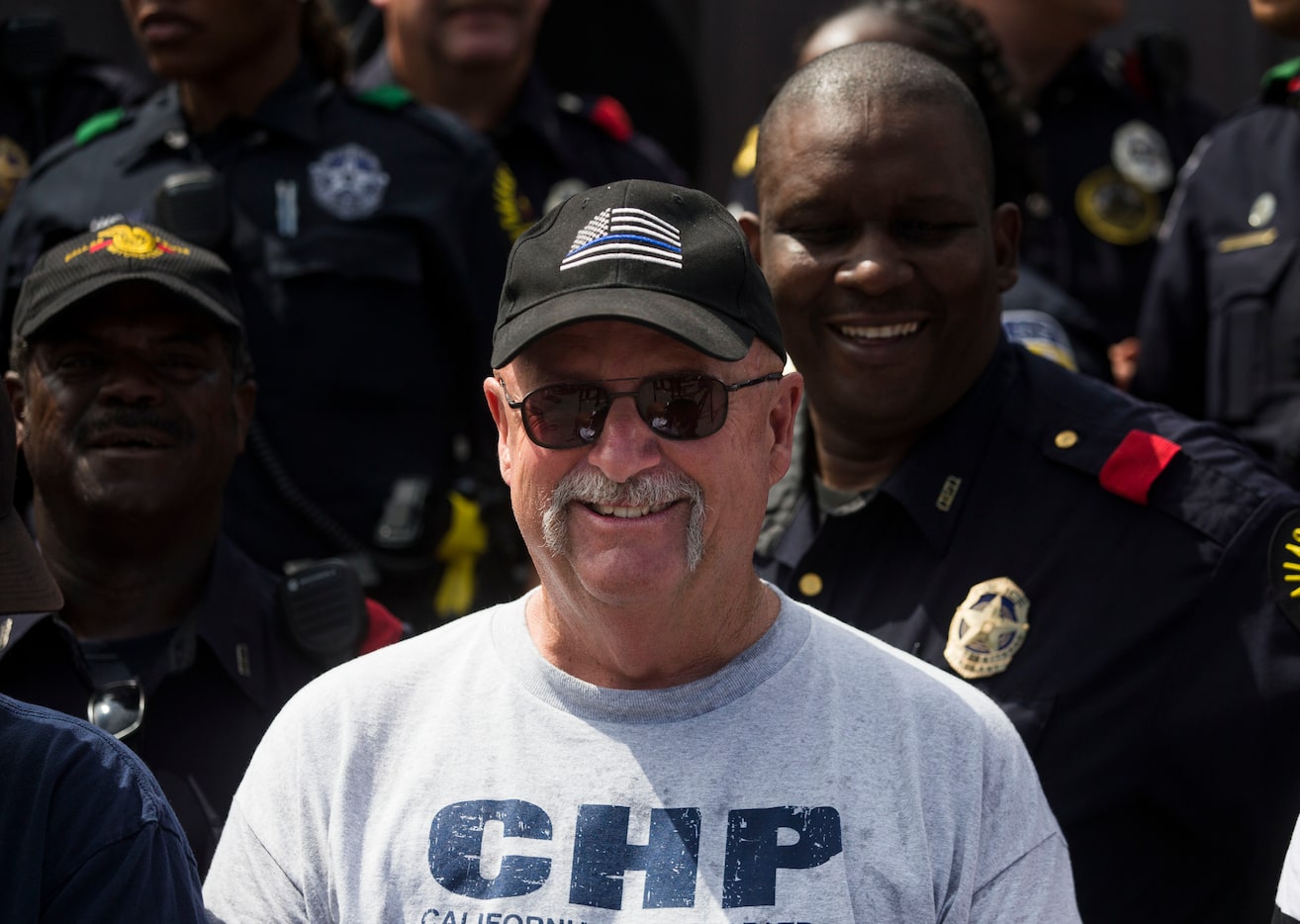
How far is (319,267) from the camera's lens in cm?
404

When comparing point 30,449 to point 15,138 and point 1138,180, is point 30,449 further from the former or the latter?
point 1138,180

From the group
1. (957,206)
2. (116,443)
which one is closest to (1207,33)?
(957,206)

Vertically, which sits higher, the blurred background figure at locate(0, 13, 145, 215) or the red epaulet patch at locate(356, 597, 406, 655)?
the blurred background figure at locate(0, 13, 145, 215)

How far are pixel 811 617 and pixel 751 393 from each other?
318 mm

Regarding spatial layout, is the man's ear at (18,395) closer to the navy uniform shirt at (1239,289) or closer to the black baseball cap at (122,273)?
the black baseball cap at (122,273)

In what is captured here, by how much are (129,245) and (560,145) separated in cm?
231

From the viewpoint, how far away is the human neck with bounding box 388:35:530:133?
506cm

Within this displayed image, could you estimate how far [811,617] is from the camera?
89.8 inches

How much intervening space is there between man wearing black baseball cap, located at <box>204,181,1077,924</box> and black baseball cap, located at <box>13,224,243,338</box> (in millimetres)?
984

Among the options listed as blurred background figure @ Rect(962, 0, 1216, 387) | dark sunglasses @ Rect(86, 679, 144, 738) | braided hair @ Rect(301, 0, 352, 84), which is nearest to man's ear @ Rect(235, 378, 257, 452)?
dark sunglasses @ Rect(86, 679, 144, 738)

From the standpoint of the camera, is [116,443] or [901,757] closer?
[901,757]

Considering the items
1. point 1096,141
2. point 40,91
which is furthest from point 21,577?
point 1096,141

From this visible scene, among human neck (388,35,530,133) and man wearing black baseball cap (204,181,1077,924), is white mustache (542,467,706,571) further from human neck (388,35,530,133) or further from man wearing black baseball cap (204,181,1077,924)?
human neck (388,35,530,133)

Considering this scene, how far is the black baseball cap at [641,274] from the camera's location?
81.5 inches
